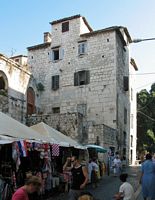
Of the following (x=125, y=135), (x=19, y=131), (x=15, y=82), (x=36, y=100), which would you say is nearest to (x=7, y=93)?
(x=15, y=82)

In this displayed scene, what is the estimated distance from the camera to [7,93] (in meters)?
28.0

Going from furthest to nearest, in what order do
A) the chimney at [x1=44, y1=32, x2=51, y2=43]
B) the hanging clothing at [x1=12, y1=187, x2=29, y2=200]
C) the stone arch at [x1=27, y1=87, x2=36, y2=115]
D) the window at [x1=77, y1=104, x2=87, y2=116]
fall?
the chimney at [x1=44, y1=32, x2=51, y2=43], the window at [x1=77, y1=104, x2=87, y2=116], the stone arch at [x1=27, y1=87, x2=36, y2=115], the hanging clothing at [x1=12, y1=187, x2=29, y2=200]

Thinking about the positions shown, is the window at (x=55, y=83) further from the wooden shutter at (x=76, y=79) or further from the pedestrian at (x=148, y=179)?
the pedestrian at (x=148, y=179)

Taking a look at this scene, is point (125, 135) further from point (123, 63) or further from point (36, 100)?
point (36, 100)

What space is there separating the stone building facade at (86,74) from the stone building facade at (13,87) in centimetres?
325

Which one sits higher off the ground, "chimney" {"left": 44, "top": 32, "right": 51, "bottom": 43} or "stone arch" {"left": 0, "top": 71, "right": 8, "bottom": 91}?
"chimney" {"left": 44, "top": 32, "right": 51, "bottom": 43}

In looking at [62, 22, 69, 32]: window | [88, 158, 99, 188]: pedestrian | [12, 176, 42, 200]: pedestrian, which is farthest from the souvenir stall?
[62, 22, 69, 32]: window

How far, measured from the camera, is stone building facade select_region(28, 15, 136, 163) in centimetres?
3281

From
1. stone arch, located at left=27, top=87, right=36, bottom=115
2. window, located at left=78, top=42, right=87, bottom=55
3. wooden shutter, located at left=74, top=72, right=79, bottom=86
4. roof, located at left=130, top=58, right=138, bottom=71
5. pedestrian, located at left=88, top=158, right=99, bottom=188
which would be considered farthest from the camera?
roof, located at left=130, top=58, right=138, bottom=71

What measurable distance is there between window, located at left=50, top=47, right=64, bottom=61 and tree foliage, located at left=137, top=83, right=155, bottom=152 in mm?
16451

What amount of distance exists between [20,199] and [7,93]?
75.3ft

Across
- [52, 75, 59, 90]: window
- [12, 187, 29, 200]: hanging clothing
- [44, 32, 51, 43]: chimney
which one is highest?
[44, 32, 51, 43]: chimney

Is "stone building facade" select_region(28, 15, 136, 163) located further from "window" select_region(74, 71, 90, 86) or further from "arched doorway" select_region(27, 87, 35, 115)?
"arched doorway" select_region(27, 87, 35, 115)

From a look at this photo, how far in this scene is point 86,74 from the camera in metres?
33.8
